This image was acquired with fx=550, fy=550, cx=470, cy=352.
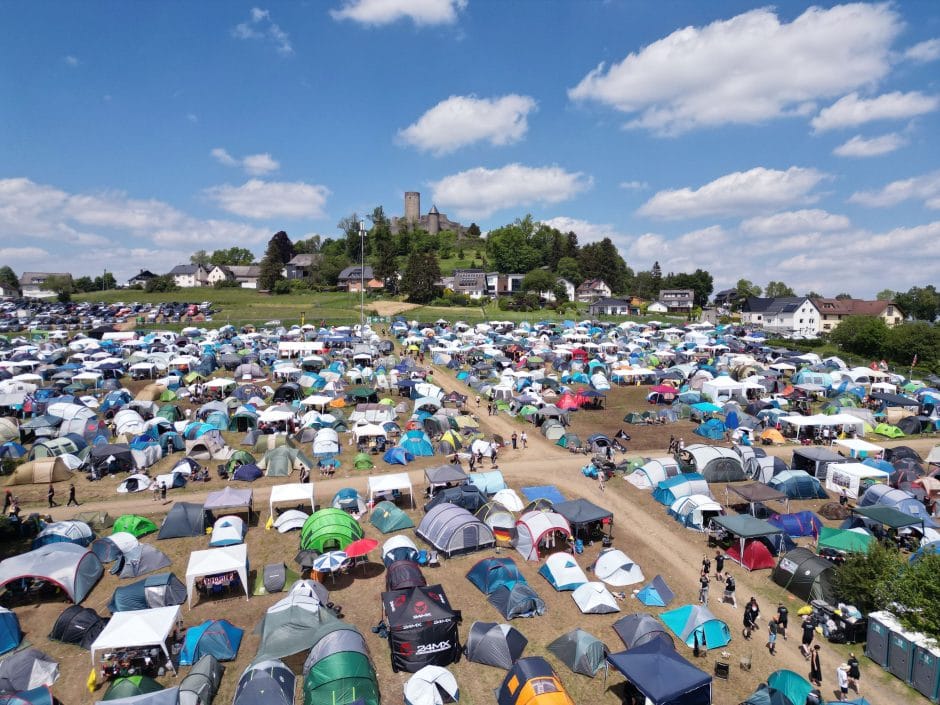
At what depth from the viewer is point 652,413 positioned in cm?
3203

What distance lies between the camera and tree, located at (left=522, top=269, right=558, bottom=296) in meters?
96.2

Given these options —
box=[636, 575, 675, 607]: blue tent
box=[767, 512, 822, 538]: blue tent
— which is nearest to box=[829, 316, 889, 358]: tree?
box=[767, 512, 822, 538]: blue tent

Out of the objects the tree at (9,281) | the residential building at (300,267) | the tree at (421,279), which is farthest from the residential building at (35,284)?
the tree at (421,279)

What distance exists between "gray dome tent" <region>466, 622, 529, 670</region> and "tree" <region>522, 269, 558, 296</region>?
285 feet

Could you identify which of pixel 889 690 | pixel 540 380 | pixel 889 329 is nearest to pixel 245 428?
pixel 540 380

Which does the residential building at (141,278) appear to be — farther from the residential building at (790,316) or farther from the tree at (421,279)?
the residential building at (790,316)

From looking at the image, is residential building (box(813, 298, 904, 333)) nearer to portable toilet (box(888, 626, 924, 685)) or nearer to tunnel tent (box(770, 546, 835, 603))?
tunnel tent (box(770, 546, 835, 603))

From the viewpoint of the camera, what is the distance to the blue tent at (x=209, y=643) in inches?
455

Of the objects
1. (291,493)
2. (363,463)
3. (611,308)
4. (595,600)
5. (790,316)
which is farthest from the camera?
(611,308)

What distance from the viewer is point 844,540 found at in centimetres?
1556

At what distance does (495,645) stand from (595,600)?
3211 millimetres

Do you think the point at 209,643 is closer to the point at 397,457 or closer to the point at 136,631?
the point at 136,631

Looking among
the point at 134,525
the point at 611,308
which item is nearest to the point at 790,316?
the point at 611,308

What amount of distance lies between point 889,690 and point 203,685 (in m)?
13.5
